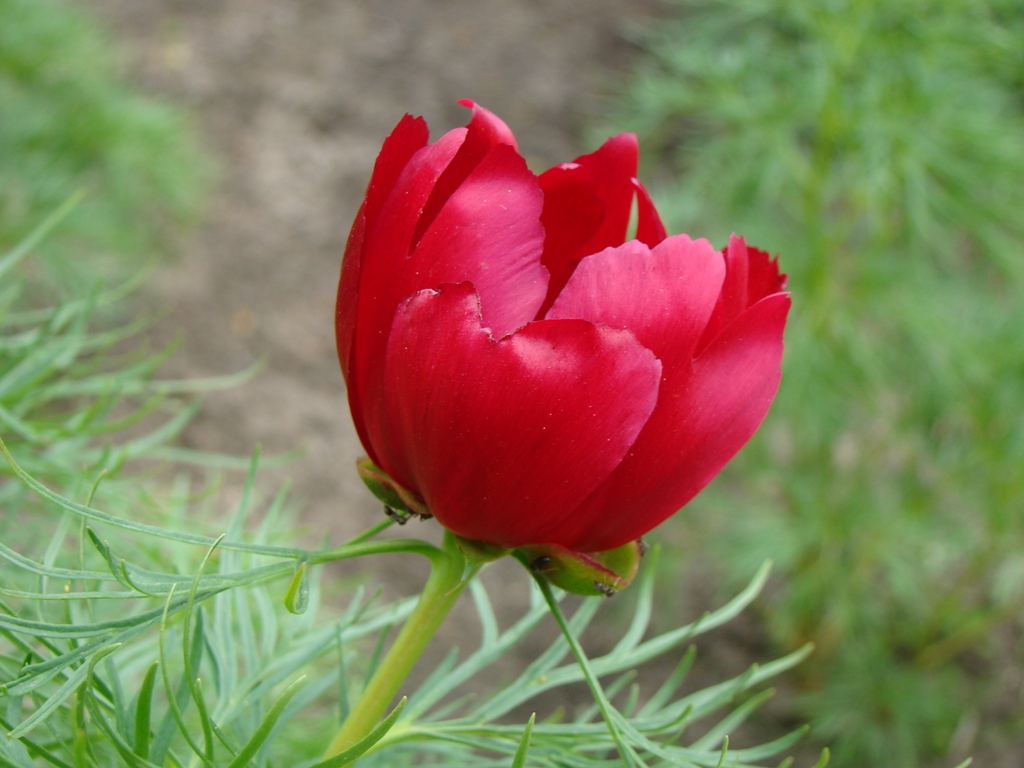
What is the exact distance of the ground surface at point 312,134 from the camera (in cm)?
165

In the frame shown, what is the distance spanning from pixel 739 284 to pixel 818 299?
1.01 meters

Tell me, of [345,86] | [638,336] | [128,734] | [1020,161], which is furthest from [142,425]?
[638,336]

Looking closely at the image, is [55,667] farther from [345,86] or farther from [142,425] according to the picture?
[345,86]

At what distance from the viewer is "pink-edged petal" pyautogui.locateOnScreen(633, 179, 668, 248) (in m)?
0.29

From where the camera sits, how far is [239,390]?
5.58 feet

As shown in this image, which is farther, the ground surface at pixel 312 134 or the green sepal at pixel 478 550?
the ground surface at pixel 312 134

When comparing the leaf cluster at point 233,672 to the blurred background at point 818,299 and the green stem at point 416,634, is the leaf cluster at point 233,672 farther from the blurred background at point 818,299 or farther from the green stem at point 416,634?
the blurred background at point 818,299

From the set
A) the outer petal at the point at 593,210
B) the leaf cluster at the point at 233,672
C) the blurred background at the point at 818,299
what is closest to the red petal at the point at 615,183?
the outer petal at the point at 593,210

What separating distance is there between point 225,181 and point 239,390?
51cm

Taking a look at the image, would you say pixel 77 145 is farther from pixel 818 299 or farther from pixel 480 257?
pixel 480 257

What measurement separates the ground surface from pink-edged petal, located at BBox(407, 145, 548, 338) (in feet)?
4.21

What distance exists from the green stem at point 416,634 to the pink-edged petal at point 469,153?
9 centimetres

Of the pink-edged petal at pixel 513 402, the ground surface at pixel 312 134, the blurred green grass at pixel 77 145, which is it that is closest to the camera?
the pink-edged petal at pixel 513 402

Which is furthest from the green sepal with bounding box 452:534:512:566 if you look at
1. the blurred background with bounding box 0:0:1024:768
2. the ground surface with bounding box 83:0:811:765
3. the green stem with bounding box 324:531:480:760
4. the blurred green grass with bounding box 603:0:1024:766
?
the ground surface with bounding box 83:0:811:765
